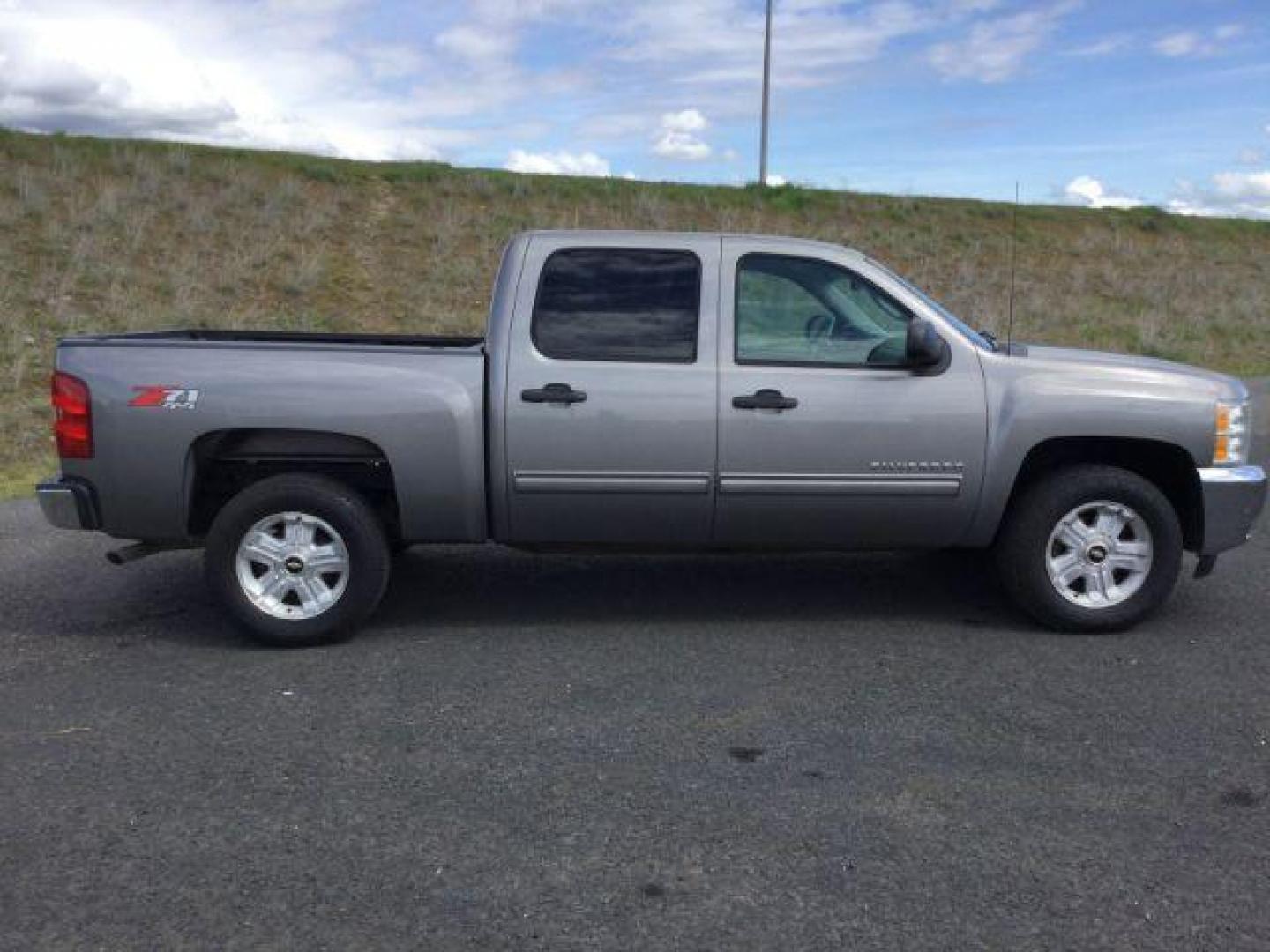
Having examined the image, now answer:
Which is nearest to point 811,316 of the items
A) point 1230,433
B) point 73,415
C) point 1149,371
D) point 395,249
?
point 1149,371

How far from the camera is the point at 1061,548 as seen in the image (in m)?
5.89

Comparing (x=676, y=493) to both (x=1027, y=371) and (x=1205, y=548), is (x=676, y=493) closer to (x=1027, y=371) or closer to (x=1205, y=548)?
(x=1027, y=371)

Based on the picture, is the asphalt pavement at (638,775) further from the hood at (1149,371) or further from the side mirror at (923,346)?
the side mirror at (923,346)

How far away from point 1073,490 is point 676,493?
1.80 m

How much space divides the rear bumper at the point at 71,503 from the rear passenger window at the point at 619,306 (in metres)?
2.03

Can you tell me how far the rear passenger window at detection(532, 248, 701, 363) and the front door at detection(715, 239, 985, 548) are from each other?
0.60ft

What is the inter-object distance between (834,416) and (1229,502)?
6.06ft

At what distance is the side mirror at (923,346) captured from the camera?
5.50 metres

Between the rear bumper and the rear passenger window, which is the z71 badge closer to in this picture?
the rear bumper

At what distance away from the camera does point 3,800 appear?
4.05 m

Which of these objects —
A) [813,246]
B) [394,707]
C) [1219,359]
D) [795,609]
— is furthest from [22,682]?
[1219,359]

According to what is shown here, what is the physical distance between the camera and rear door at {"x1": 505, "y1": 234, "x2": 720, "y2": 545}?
18.3ft

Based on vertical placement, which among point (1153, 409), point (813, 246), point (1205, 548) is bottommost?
point (1205, 548)

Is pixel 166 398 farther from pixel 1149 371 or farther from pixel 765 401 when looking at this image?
pixel 1149 371
